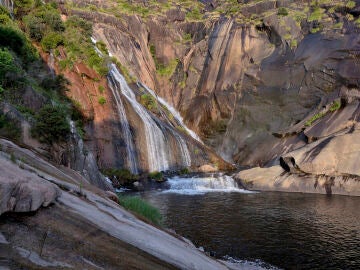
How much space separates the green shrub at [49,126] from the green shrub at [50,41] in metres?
21.4

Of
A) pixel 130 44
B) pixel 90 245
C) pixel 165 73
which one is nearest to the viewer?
pixel 90 245

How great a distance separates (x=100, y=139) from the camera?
33.0 m

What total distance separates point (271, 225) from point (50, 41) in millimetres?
25677

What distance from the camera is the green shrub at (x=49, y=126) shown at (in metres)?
13.8

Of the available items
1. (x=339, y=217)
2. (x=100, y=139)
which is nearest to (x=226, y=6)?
(x=100, y=139)

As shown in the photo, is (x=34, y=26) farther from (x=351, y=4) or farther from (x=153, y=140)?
(x=351, y=4)

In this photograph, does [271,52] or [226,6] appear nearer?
[271,52]

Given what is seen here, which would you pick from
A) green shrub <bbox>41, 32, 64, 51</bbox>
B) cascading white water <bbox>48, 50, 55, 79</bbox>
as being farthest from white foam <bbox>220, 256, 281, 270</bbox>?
green shrub <bbox>41, 32, 64, 51</bbox>

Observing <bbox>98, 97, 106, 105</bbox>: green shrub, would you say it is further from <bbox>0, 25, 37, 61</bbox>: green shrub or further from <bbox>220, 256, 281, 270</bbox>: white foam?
<bbox>220, 256, 281, 270</bbox>: white foam

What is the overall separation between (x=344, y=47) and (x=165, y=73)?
25.8 m

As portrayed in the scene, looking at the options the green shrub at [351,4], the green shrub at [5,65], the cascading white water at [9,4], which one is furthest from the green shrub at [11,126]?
the green shrub at [351,4]

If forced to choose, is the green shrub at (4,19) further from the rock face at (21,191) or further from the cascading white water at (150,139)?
the rock face at (21,191)

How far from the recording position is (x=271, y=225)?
19125mm

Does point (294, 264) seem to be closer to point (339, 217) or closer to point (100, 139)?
point (339, 217)
